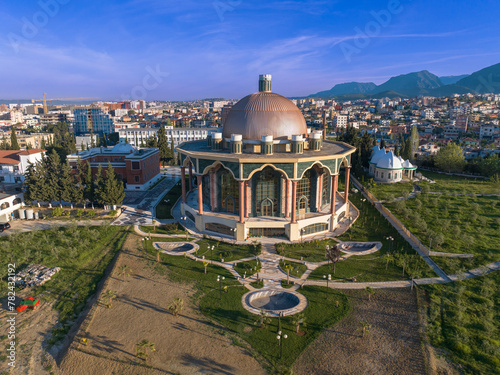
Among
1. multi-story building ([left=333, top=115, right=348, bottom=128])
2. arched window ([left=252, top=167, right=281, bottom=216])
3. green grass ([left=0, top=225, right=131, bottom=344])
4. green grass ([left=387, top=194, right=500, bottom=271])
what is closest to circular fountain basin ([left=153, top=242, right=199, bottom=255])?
green grass ([left=0, top=225, right=131, bottom=344])

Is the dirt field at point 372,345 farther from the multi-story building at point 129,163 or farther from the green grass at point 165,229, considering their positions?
the multi-story building at point 129,163

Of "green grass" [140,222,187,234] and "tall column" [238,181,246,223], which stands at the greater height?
"tall column" [238,181,246,223]

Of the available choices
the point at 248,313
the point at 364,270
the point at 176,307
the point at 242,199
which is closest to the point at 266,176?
the point at 242,199

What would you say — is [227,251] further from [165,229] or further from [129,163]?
[129,163]

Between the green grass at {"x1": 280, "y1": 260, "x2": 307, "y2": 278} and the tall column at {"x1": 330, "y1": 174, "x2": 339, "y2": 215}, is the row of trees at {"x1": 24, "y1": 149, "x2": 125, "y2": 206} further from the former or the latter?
the tall column at {"x1": 330, "y1": 174, "x2": 339, "y2": 215}

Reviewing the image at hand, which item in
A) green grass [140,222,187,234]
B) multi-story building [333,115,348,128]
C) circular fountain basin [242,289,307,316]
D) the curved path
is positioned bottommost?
circular fountain basin [242,289,307,316]

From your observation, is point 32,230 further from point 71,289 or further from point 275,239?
point 275,239

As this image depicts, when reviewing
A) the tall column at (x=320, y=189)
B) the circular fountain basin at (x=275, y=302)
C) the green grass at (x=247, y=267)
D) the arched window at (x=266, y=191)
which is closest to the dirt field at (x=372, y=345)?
the circular fountain basin at (x=275, y=302)
